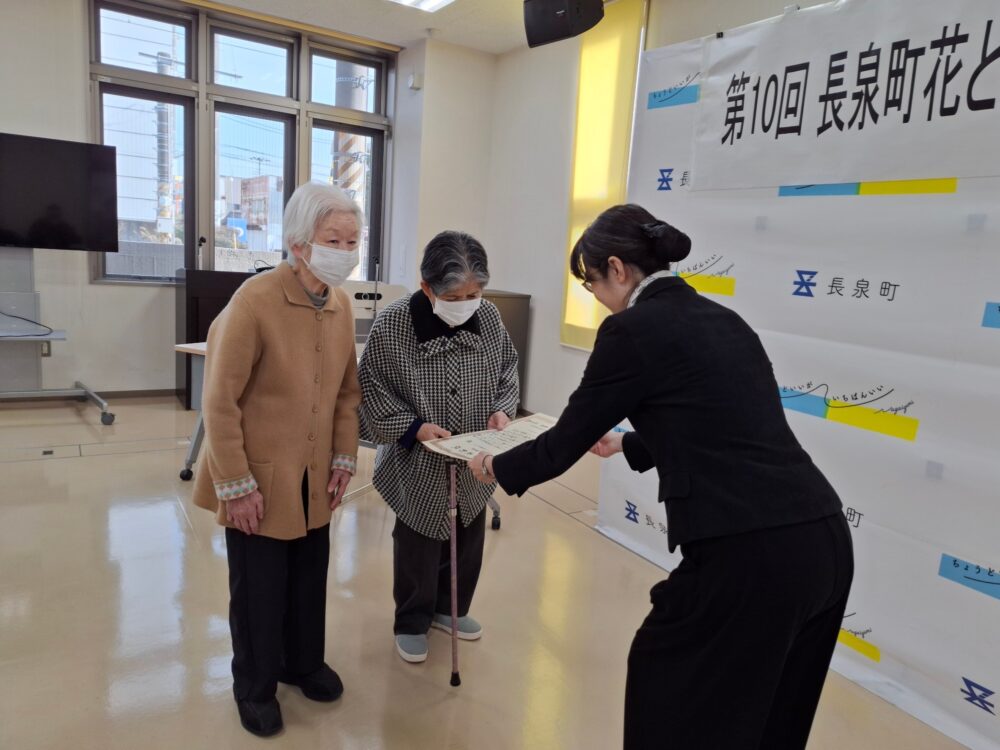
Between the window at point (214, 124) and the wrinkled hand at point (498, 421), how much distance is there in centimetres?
357

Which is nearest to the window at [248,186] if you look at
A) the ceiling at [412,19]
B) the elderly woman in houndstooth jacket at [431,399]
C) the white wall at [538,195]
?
the ceiling at [412,19]

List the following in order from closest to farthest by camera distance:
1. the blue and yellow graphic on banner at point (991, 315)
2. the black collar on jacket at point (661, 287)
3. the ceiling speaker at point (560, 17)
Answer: the black collar on jacket at point (661, 287) → the blue and yellow graphic on banner at point (991, 315) → the ceiling speaker at point (560, 17)

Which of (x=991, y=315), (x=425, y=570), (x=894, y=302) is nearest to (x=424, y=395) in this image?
(x=425, y=570)

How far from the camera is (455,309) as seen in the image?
6.80 feet

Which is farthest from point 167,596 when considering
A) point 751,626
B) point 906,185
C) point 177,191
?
point 177,191

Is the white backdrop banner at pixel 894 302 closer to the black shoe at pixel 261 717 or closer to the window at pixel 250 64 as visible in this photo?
the black shoe at pixel 261 717

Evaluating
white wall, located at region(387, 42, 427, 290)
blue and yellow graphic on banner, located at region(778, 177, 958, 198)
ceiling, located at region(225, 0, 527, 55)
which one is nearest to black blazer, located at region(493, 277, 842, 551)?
blue and yellow graphic on banner, located at region(778, 177, 958, 198)

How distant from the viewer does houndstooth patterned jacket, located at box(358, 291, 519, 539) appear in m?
2.12

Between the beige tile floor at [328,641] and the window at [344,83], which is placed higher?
the window at [344,83]

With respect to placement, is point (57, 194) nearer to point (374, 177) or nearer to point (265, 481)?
point (374, 177)

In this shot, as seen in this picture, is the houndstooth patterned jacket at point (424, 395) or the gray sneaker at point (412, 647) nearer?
the houndstooth patterned jacket at point (424, 395)

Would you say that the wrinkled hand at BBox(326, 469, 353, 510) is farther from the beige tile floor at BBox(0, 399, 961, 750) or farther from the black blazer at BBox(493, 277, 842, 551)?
the black blazer at BBox(493, 277, 842, 551)

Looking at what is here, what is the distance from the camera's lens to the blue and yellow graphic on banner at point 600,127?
4.70 meters

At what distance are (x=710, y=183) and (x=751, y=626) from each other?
214 cm
